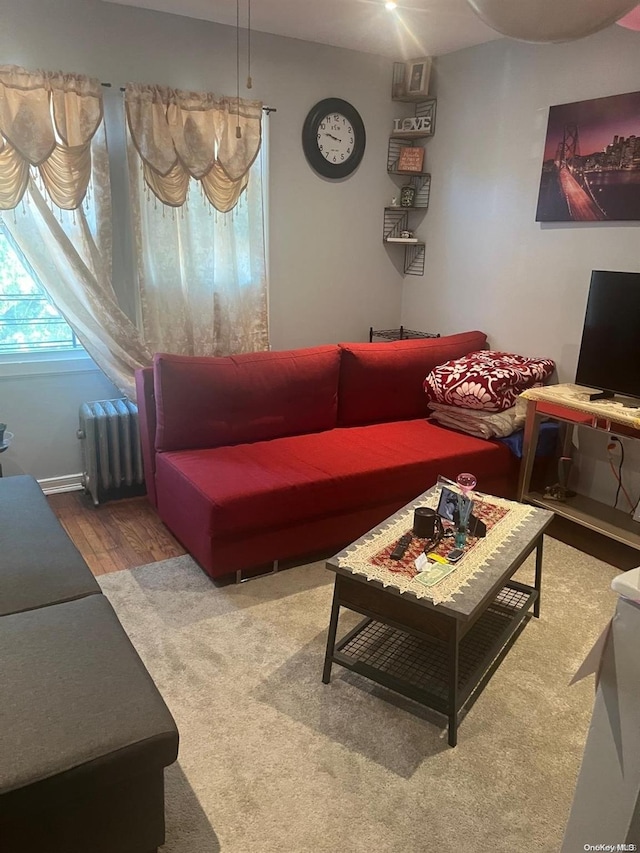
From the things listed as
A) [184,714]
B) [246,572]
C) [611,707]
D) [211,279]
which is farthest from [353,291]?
[611,707]

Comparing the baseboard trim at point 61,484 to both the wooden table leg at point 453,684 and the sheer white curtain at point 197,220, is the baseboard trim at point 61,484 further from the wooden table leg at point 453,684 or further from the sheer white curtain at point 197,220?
the wooden table leg at point 453,684

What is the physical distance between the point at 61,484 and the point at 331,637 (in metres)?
2.18

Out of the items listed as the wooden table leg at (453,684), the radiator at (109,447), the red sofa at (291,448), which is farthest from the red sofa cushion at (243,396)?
the wooden table leg at (453,684)

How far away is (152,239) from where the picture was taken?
3.39m

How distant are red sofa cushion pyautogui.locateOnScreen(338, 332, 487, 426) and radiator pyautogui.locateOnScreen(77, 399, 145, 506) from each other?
117 cm

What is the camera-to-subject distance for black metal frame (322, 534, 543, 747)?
1894 mm

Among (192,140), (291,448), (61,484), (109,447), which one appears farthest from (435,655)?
(192,140)

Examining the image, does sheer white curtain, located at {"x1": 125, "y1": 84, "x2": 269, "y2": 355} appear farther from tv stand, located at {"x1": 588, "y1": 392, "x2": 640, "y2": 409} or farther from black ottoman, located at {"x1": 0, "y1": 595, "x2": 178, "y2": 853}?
black ottoman, located at {"x1": 0, "y1": 595, "x2": 178, "y2": 853}

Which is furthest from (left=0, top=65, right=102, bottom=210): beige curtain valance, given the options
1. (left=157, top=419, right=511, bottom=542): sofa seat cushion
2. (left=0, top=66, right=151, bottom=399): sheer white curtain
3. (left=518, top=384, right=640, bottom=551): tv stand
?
(left=518, top=384, right=640, bottom=551): tv stand

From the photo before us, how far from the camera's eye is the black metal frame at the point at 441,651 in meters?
1.89

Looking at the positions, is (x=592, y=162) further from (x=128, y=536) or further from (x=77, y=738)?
(x=77, y=738)

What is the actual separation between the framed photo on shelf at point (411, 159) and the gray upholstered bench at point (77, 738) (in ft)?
11.2

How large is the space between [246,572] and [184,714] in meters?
0.88

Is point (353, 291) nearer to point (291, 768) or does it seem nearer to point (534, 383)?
point (534, 383)
